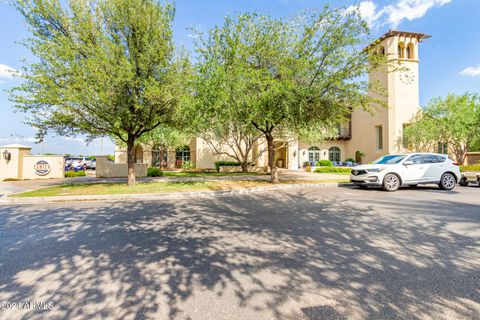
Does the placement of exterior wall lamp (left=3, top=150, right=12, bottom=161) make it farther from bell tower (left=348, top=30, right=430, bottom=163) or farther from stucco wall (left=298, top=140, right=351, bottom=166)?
bell tower (left=348, top=30, right=430, bottom=163)

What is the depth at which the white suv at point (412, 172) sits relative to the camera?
9469 millimetres

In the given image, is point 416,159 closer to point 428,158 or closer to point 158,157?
point 428,158

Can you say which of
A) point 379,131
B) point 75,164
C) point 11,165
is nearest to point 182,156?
point 75,164

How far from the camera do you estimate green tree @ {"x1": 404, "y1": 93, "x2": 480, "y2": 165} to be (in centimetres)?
2052

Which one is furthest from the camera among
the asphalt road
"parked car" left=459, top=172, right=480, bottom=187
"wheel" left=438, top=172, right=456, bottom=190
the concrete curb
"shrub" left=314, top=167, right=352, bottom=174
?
"shrub" left=314, top=167, right=352, bottom=174

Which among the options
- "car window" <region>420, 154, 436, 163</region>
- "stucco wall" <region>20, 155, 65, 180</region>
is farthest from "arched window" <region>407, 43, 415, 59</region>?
"stucco wall" <region>20, 155, 65, 180</region>

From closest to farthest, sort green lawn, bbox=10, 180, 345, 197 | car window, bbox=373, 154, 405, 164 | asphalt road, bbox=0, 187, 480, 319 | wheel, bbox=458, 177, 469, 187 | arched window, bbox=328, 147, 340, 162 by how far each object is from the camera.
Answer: asphalt road, bbox=0, 187, 480, 319
green lawn, bbox=10, 180, 345, 197
car window, bbox=373, 154, 405, 164
wheel, bbox=458, 177, 469, 187
arched window, bbox=328, 147, 340, 162

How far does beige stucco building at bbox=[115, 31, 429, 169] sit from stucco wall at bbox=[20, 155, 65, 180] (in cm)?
836

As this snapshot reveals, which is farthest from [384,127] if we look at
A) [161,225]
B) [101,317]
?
[101,317]

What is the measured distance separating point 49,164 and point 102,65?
1299 centimetres

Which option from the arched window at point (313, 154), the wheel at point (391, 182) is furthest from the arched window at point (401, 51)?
the wheel at point (391, 182)

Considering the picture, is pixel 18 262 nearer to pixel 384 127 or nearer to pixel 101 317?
pixel 101 317

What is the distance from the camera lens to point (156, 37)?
9914 mm

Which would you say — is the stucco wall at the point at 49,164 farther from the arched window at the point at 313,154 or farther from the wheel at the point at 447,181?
the arched window at the point at 313,154
